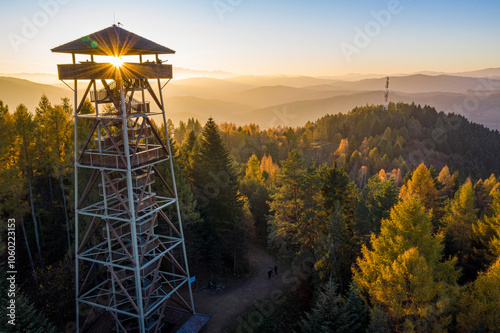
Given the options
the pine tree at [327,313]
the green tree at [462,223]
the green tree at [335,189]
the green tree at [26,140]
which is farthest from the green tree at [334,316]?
the green tree at [26,140]

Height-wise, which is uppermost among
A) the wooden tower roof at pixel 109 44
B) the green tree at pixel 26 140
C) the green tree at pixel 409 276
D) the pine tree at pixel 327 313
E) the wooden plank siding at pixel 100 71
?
the wooden tower roof at pixel 109 44

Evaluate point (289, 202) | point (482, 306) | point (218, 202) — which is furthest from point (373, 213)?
point (218, 202)

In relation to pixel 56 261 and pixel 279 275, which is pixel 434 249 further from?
pixel 56 261

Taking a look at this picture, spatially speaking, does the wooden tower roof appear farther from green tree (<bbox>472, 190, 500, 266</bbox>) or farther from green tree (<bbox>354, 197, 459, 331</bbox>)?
green tree (<bbox>472, 190, 500, 266</bbox>)

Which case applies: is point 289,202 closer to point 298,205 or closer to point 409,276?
point 298,205

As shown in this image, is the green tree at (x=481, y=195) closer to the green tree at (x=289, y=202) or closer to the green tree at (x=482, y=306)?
the green tree at (x=289, y=202)

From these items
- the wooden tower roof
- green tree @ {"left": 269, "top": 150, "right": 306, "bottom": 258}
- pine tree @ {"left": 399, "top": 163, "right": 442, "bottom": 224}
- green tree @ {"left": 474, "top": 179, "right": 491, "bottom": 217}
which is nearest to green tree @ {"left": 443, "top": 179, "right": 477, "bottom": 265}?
pine tree @ {"left": 399, "top": 163, "right": 442, "bottom": 224}

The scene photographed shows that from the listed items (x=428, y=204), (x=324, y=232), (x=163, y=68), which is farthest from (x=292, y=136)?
(x=163, y=68)
